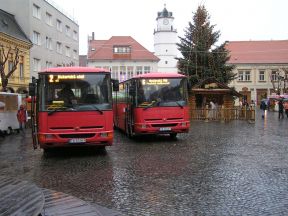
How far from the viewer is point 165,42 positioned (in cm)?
9725

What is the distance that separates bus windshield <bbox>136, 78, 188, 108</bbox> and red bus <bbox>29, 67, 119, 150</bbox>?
15.9 feet

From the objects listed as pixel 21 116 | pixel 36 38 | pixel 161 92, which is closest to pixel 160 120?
pixel 161 92

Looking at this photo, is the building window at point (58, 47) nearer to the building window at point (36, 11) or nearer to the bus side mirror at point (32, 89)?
the building window at point (36, 11)

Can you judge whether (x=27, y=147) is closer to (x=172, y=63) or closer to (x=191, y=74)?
(x=191, y=74)

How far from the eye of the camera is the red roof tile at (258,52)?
8269 centimetres

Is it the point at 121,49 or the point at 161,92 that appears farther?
the point at 121,49

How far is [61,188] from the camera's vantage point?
29.8 ft

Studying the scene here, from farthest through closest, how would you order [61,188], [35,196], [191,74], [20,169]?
[191,74]
[20,169]
[61,188]
[35,196]

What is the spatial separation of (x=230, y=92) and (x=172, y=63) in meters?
58.0

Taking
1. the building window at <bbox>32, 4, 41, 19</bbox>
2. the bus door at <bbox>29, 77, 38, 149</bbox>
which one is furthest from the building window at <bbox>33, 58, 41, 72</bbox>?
the bus door at <bbox>29, 77, 38, 149</bbox>

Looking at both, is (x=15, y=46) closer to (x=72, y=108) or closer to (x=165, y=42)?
(x=72, y=108)

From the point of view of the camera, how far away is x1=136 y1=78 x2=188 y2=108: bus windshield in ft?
62.1

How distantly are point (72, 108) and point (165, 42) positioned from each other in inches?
3339

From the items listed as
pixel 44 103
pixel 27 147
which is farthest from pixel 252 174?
pixel 27 147
